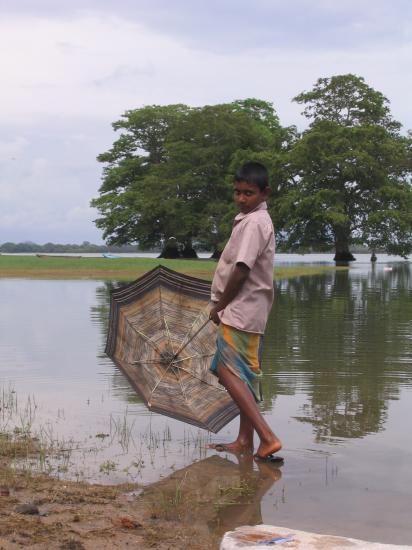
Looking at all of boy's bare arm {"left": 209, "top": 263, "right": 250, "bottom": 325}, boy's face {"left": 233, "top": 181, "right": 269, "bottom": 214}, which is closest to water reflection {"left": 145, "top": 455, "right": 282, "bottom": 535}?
boy's bare arm {"left": 209, "top": 263, "right": 250, "bottom": 325}

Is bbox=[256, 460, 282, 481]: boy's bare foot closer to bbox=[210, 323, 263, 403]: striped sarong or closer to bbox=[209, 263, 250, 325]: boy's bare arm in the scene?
bbox=[210, 323, 263, 403]: striped sarong

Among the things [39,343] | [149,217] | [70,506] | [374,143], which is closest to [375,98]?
[374,143]

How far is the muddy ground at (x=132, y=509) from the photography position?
13.1 feet

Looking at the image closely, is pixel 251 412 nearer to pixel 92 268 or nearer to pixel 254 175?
pixel 254 175

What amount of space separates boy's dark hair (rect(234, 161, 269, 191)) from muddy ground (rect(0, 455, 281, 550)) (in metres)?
1.89

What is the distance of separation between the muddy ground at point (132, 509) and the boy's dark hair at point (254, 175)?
6.21 feet

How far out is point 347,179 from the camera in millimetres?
54188

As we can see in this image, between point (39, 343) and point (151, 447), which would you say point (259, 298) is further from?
point (39, 343)

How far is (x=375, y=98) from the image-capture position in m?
55.3

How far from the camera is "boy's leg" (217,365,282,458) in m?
5.50

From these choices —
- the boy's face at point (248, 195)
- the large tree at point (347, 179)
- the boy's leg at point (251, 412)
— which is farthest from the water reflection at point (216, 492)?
the large tree at point (347, 179)

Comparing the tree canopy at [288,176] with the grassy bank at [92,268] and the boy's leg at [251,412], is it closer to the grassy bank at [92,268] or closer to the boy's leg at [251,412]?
the grassy bank at [92,268]

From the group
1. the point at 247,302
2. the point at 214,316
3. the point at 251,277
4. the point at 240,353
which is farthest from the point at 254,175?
the point at 240,353

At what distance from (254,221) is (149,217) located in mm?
54914
